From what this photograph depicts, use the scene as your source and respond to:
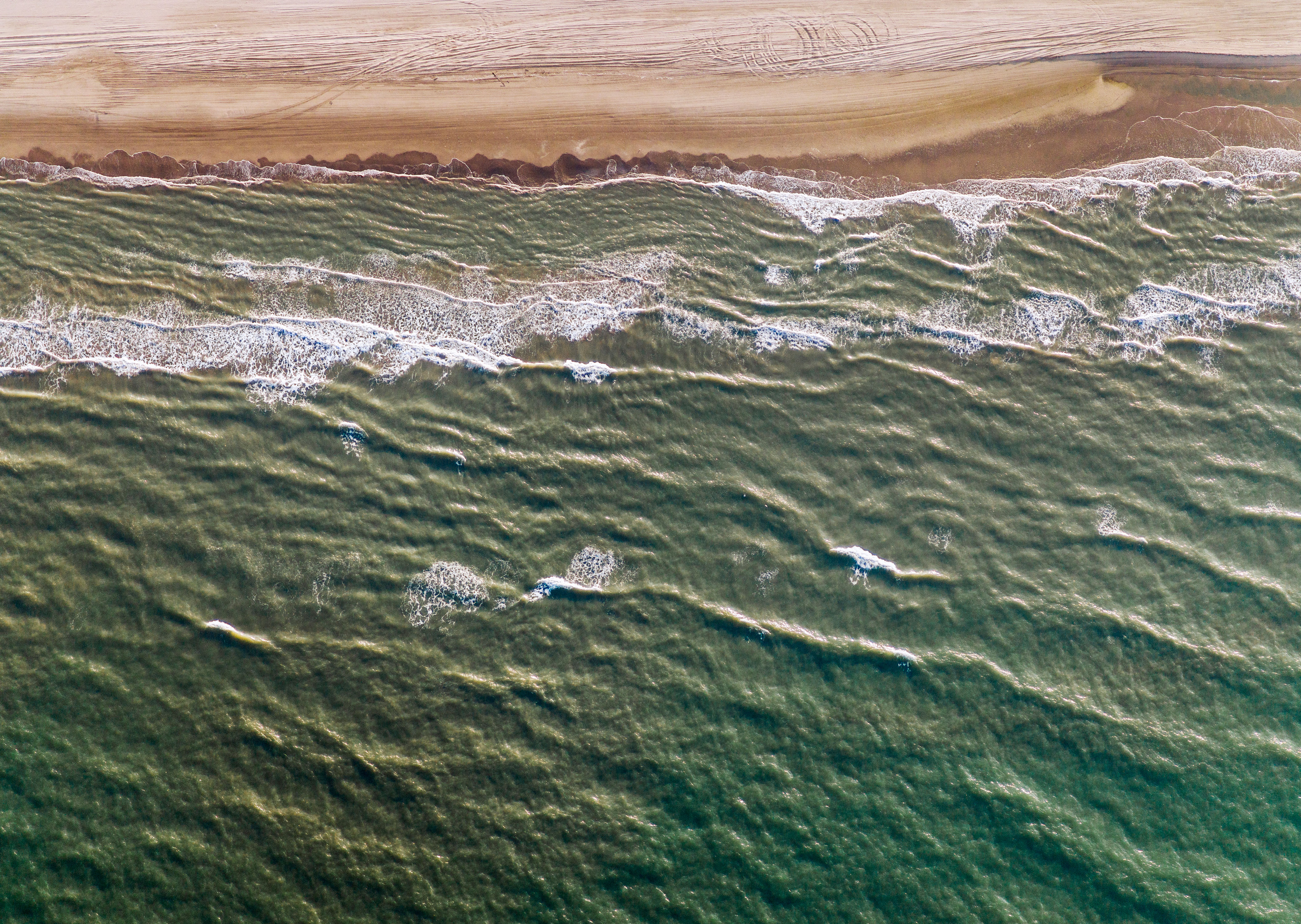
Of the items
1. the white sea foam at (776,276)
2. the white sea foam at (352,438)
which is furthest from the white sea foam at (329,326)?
the white sea foam at (776,276)

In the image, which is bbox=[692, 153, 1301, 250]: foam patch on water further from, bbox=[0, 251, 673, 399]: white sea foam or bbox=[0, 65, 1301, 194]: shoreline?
bbox=[0, 251, 673, 399]: white sea foam

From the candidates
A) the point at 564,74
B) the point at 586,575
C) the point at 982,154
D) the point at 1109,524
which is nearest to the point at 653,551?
the point at 586,575

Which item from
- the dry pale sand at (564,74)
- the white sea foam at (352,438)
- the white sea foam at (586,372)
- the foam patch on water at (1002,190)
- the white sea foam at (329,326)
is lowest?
the white sea foam at (352,438)

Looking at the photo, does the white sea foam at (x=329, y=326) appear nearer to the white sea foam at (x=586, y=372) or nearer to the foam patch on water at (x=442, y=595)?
the white sea foam at (x=586, y=372)

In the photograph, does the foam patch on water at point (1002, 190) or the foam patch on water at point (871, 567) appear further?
the foam patch on water at point (1002, 190)

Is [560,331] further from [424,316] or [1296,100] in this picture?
[1296,100]

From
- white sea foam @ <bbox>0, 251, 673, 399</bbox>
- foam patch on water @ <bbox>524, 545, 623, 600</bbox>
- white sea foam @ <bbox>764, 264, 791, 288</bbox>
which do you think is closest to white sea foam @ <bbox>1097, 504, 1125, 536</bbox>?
white sea foam @ <bbox>764, 264, 791, 288</bbox>
